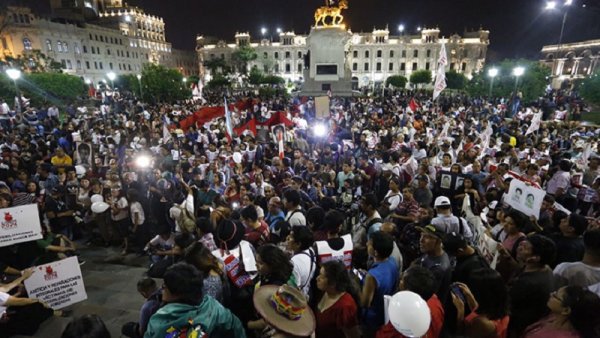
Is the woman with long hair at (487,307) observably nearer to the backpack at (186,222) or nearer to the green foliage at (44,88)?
the backpack at (186,222)

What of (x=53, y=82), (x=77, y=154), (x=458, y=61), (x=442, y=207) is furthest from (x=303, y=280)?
(x=458, y=61)

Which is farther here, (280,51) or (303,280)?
(280,51)

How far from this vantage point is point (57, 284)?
4.54 m

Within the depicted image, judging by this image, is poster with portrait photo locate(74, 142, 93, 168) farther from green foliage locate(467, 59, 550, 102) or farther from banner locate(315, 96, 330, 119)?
green foliage locate(467, 59, 550, 102)

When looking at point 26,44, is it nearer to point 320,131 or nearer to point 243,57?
point 243,57

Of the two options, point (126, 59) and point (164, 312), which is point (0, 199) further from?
point (126, 59)

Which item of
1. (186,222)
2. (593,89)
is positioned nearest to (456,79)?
(593,89)

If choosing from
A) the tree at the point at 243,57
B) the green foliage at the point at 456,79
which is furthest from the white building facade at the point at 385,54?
the green foliage at the point at 456,79

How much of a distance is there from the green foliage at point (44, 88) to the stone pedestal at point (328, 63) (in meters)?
22.4

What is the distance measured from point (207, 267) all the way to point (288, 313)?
119 cm

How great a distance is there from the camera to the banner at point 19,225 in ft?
15.0

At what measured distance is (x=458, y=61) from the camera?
3386 inches

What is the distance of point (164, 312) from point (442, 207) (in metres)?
3.73

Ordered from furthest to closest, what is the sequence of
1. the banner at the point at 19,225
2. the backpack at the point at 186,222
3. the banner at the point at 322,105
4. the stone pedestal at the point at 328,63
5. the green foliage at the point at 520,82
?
1. the stone pedestal at the point at 328,63
2. the green foliage at the point at 520,82
3. the banner at the point at 322,105
4. the backpack at the point at 186,222
5. the banner at the point at 19,225
